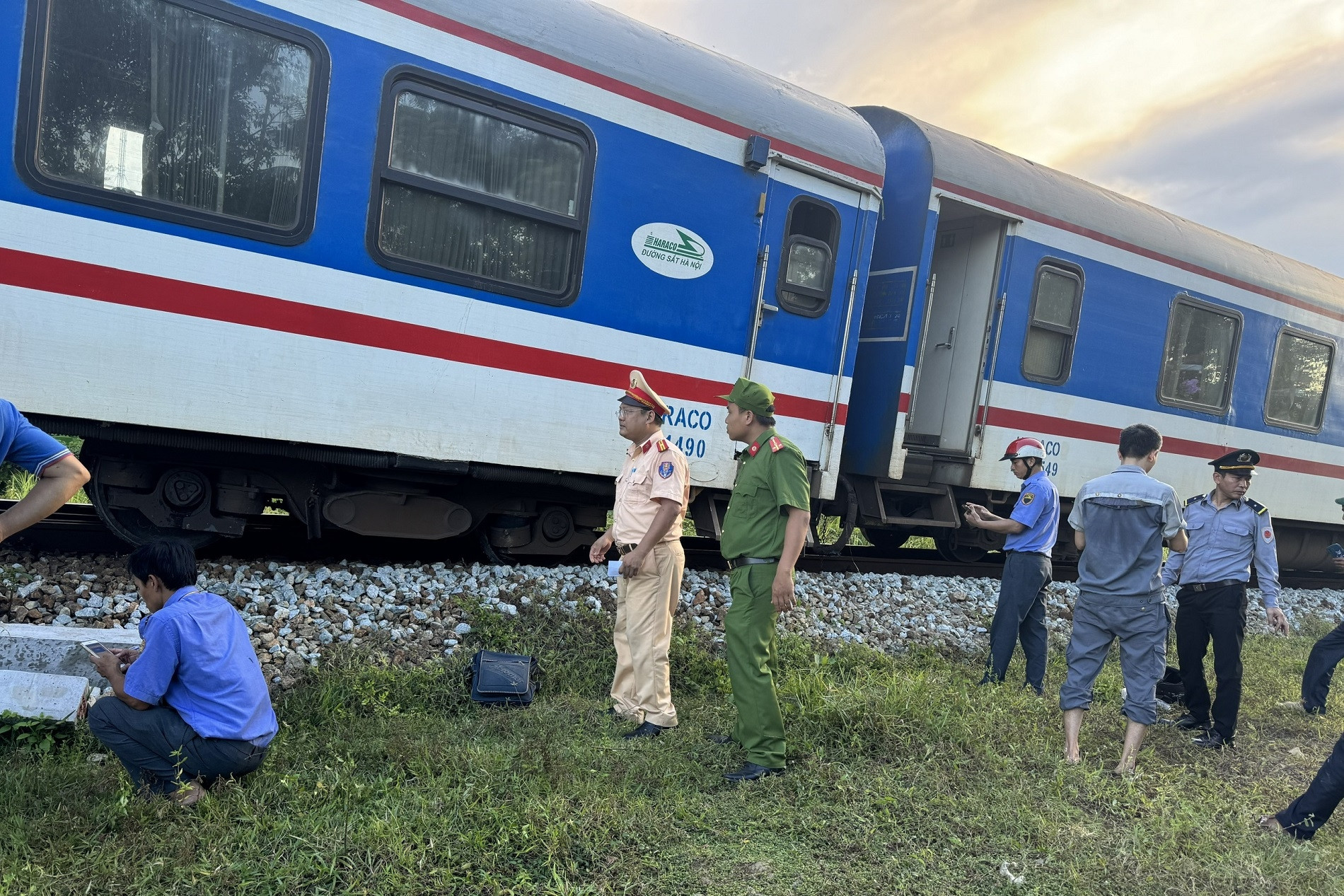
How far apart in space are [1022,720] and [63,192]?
17.8 ft

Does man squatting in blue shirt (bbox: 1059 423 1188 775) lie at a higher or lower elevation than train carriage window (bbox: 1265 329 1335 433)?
lower

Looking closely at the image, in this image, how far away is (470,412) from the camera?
512 cm

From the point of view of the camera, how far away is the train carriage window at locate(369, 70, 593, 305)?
15.9ft

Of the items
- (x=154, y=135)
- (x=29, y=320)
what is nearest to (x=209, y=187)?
(x=154, y=135)

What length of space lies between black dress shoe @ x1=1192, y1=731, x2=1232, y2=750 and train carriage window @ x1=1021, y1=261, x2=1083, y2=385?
3603mm

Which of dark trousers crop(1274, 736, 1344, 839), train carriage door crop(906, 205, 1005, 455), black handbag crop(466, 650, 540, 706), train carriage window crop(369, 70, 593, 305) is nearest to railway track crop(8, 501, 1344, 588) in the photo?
train carriage door crop(906, 205, 1005, 455)

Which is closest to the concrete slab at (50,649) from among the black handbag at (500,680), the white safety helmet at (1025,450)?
the black handbag at (500,680)

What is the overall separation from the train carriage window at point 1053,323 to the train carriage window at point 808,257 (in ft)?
7.64

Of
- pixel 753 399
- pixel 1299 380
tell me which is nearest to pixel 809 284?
pixel 753 399

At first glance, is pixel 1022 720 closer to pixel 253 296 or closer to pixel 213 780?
pixel 213 780

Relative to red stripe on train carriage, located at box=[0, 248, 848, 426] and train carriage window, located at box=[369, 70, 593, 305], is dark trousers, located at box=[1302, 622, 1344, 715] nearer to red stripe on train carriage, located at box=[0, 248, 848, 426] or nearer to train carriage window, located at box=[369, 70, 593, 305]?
red stripe on train carriage, located at box=[0, 248, 848, 426]

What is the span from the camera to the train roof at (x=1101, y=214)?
727 centimetres

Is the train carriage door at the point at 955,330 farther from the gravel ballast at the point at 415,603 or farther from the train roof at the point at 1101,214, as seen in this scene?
the gravel ballast at the point at 415,603

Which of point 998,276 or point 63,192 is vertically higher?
point 998,276
